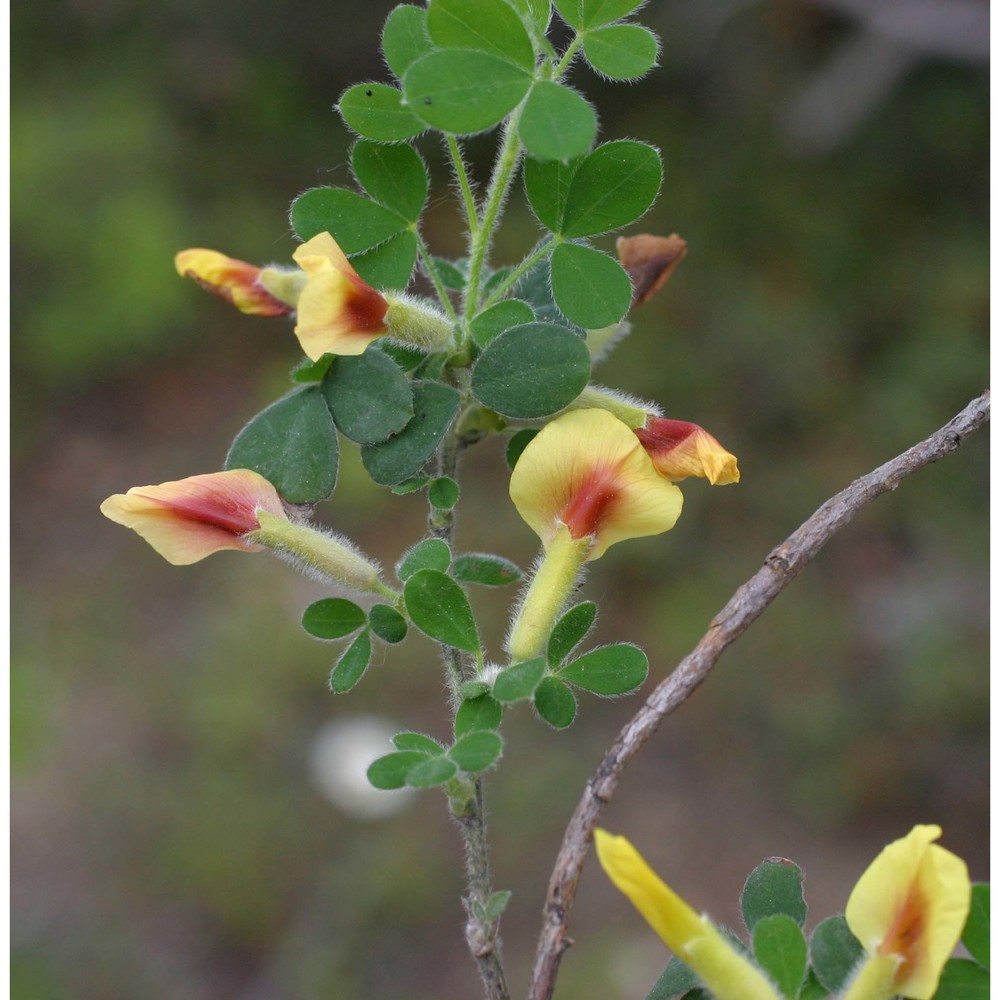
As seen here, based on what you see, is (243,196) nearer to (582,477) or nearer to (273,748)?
(273,748)

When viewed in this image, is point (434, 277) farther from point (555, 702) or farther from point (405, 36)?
point (555, 702)

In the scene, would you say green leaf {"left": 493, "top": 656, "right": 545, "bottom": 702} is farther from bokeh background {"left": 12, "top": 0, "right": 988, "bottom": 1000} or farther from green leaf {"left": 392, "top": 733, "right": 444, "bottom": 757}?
bokeh background {"left": 12, "top": 0, "right": 988, "bottom": 1000}

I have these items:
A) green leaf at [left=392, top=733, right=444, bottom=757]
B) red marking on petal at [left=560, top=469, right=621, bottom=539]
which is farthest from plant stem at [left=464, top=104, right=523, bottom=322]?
green leaf at [left=392, top=733, right=444, bottom=757]

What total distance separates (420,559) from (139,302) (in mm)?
2875

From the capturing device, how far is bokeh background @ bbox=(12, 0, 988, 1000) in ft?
7.40

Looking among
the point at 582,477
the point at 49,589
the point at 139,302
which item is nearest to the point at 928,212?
the point at 139,302

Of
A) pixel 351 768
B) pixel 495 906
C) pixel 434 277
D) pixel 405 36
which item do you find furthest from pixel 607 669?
pixel 351 768

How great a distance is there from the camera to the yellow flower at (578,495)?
0.53 metres

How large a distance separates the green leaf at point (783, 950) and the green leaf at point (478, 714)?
148mm

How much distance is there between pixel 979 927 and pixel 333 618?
0.35m

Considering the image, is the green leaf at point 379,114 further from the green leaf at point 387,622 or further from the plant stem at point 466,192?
the green leaf at point 387,622

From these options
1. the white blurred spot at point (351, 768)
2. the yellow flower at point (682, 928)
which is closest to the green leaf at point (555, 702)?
the yellow flower at point (682, 928)

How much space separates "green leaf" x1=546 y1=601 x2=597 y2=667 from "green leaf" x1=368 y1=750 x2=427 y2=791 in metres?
0.09

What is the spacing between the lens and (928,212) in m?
3.21
